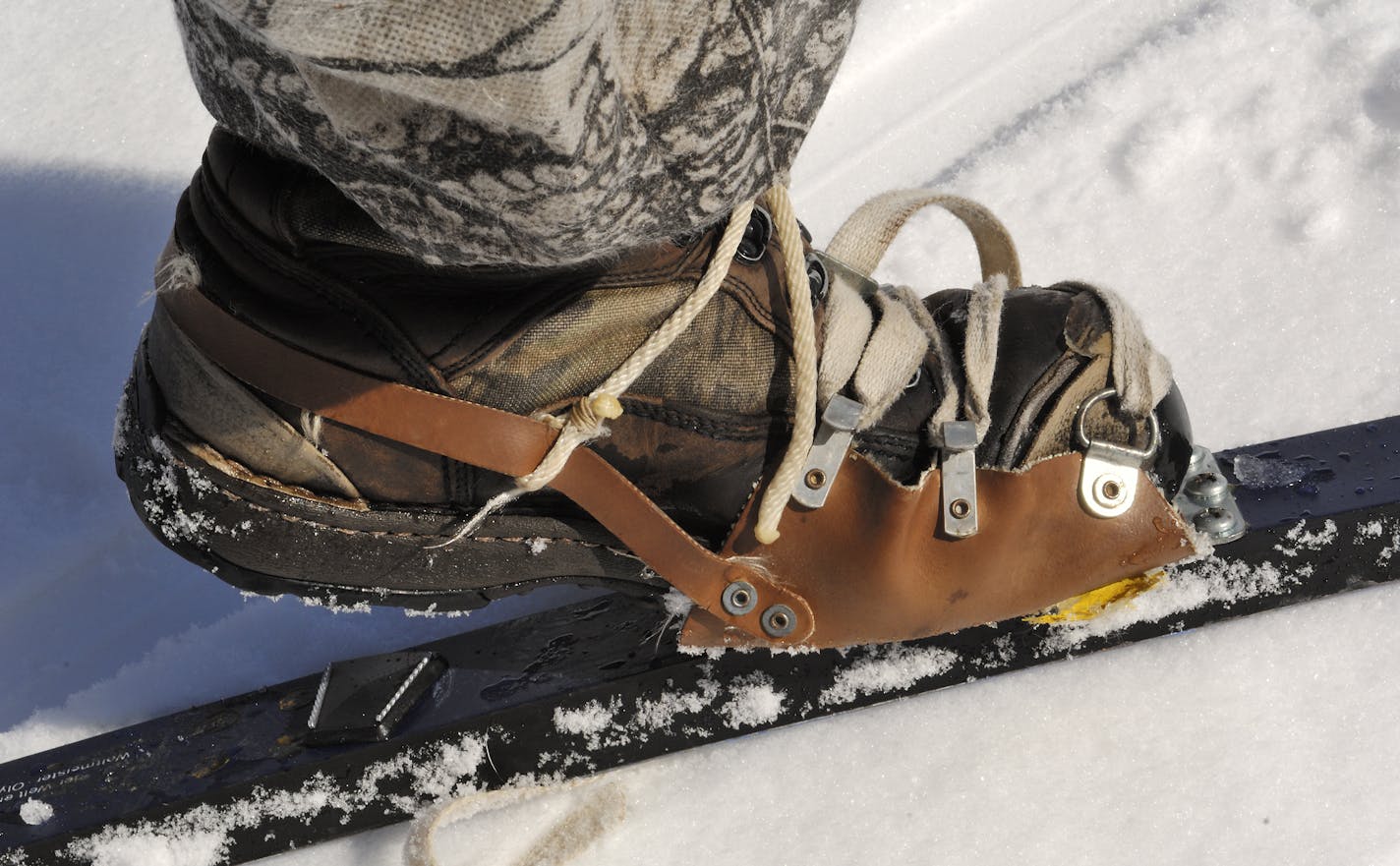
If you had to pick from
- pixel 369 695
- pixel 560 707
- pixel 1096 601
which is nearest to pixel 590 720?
pixel 560 707

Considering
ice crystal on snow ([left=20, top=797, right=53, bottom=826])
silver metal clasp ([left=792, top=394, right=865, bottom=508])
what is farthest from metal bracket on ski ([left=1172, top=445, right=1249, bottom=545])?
ice crystal on snow ([left=20, top=797, right=53, bottom=826])

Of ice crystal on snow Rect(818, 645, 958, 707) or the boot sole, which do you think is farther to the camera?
ice crystal on snow Rect(818, 645, 958, 707)

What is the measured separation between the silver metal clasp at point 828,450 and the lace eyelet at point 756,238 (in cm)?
10

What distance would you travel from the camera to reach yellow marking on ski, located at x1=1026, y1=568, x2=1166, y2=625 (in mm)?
786

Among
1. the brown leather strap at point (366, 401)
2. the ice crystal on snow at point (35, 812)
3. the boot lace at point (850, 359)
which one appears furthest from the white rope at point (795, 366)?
the ice crystal on snow at point (35, 812)

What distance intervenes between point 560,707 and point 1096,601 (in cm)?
39

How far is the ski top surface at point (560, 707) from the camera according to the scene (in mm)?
842

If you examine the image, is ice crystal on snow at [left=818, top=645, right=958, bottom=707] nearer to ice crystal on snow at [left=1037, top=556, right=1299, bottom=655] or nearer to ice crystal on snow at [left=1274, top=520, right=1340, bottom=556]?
ice crystal on snow at [left=1037, top=556, right=1299, bottom=655]

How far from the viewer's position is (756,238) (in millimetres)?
699

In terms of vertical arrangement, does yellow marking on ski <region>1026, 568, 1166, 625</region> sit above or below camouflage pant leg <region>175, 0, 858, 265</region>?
below

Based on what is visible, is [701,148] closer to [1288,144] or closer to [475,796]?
[475,796]

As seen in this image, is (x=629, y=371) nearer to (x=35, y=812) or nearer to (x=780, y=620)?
(x=780, y=620)

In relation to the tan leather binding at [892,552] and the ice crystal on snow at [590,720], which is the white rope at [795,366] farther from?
the ice crystal on snow at [590,720]

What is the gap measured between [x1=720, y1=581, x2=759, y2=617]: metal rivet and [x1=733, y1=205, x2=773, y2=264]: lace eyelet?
0.65 feet
